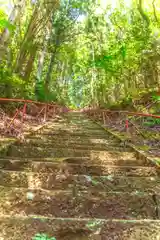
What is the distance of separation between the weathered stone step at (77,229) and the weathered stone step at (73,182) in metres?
0.84

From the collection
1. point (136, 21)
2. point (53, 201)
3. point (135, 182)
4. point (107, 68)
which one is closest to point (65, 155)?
point (135, 182)

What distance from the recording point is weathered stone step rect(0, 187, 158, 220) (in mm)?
2287

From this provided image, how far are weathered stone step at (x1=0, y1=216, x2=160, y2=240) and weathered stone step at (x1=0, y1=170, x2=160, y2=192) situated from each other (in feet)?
2.74

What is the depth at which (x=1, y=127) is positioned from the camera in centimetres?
562

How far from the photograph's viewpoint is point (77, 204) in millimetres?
2422

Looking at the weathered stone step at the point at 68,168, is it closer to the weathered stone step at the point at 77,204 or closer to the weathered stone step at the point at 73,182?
the weathered stone step at the point at 73,182

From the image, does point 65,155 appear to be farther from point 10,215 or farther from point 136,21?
point 136,21

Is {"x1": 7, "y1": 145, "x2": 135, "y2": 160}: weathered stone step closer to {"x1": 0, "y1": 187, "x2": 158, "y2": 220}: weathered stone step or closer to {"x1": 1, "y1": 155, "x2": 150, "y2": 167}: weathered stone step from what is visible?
{"x1": 1, "y1": 155, "x2": 150, "y2": 167}: weathered stone step

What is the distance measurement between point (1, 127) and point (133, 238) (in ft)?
14.6

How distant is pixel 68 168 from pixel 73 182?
16.8 inches

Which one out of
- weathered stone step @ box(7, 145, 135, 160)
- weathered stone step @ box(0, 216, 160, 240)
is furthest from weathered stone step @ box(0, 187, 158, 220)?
weathered stone step @ box(7, 145, 135, 160)

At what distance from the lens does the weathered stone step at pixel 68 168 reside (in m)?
3.37

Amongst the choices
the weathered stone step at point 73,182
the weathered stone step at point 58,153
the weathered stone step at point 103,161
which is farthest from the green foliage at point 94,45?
the weathered stone step at point 73,182

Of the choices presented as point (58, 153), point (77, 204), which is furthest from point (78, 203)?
point (58, 153)
